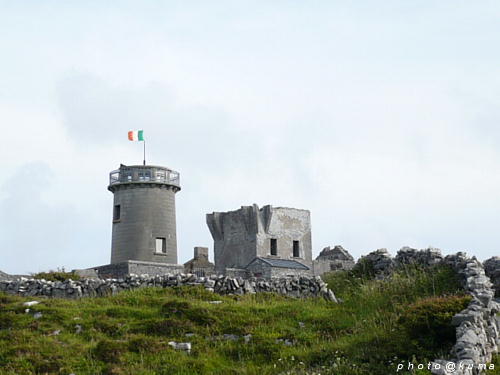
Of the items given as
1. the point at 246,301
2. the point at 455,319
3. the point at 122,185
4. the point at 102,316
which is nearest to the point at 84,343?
the point at 102,316

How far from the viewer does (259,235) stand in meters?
44.8

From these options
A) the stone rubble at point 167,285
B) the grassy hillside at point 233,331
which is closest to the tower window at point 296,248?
the stone rubble at point 167,285

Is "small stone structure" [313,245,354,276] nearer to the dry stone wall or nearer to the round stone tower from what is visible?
the round stone tower

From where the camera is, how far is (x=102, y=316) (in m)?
17.0

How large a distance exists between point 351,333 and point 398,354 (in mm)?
2555

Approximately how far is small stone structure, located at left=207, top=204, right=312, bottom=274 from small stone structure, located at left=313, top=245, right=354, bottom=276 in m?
0.72

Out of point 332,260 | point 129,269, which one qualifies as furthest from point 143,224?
point 332,260

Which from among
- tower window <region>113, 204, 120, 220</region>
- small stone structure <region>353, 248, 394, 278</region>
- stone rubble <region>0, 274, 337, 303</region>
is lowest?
stone rubble <region>0, 274, 337, 303</region>

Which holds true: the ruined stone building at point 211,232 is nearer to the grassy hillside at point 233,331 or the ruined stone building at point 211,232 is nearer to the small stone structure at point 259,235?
the small stone structure at point 259,235

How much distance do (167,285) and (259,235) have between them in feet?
77.7

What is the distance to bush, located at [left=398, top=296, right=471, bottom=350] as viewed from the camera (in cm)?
1272

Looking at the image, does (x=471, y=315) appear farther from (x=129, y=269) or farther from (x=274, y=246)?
(x=274, y=246)

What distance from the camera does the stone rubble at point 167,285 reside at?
20.7m

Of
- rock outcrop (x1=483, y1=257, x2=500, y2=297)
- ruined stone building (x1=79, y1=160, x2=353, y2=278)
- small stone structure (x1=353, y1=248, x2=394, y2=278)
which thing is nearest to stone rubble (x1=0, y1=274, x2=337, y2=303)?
small stone structure (x1=353, y1=248, x2=394, y2=278)
